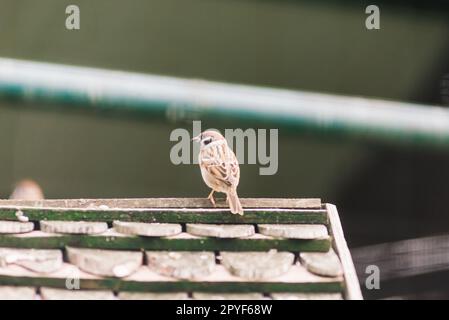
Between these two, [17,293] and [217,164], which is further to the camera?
[217,164]

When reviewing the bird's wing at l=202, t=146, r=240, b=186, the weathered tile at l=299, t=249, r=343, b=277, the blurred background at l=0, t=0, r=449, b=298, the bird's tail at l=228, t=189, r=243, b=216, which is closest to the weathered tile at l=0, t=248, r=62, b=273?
the bird's tail at l=228, t=189, r=243, b=216

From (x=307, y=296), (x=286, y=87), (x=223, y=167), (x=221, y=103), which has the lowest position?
(x=307, y=296)

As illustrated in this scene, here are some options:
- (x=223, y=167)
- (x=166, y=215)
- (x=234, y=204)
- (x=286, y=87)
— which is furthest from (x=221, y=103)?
(x=286, y=87)

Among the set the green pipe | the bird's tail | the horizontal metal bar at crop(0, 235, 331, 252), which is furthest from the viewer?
the green pipe

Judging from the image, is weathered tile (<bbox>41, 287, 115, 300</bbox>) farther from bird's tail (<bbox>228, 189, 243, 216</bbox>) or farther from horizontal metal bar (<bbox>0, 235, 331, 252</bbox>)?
bird's tail (<bbox>228, 189, 243, 216</bbox>)

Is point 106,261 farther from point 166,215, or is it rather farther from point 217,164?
point 217,164

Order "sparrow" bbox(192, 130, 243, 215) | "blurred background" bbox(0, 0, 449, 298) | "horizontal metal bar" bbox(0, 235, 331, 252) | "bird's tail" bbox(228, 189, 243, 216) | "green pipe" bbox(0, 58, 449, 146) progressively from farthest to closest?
"blurred background" bbox(0, 0, 449, 298), "sparrow" bbox(192, 130, 243, 215), "green pipe" bbox(0, 58, 449, 146), "bird's tail" bbox(228, 189, 243, 216), "horizontal metal bar" bbox(0, 235, 331, 252)

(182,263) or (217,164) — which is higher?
(217,164)
